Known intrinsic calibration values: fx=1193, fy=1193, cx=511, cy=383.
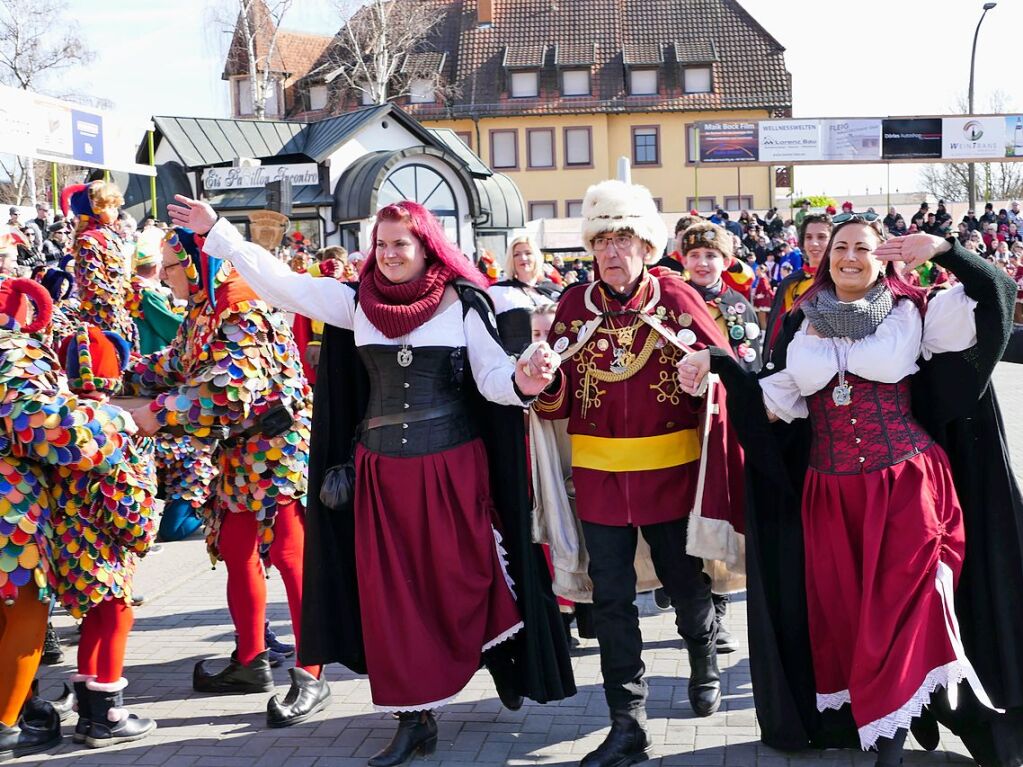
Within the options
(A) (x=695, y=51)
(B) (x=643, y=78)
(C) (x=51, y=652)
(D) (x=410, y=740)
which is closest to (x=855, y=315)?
(D) (x=410, y=740)

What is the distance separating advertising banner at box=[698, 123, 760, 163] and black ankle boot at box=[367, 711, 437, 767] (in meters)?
36.7

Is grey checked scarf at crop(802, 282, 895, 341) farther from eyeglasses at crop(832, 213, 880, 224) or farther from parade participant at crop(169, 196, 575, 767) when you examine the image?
parade participant at crop(169, 196, 575, 767)

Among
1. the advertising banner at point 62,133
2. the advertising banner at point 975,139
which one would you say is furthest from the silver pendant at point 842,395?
the advertising banner at point 975,139

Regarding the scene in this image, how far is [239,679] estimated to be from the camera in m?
5.27

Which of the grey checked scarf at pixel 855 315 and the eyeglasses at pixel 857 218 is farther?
the eyeglasses at pixel 857 218

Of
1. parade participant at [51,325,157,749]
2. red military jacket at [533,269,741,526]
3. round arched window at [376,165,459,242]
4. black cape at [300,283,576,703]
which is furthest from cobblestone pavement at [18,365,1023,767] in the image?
round arched window at [376,165,459,242]

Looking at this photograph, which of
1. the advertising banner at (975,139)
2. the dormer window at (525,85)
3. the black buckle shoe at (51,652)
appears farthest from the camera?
the dormer window at (525,85)

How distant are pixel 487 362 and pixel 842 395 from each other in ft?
4.26

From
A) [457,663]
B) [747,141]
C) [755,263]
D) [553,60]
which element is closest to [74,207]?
[457,663]

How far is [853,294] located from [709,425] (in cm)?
75

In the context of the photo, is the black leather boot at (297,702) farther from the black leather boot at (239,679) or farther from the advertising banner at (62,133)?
the advertising banner at (62,133)

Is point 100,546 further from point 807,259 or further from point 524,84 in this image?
point 524,84

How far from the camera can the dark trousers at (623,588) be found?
14.5 ft

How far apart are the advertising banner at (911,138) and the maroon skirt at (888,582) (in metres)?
36.8
